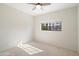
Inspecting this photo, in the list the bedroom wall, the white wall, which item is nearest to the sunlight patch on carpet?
the bedroom wall

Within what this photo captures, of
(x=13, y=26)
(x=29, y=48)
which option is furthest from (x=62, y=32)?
(x=13, y=26)

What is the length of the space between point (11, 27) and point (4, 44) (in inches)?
22.4

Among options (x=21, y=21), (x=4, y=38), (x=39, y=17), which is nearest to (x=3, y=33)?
(x=4, y=38)

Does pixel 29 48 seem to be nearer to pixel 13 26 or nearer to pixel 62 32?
pixel 13 26

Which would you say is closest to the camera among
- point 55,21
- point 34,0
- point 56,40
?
point 34,0

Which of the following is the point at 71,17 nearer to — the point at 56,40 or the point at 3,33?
the point at 56,40

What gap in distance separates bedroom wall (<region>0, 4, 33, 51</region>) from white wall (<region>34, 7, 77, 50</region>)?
0.89 feet

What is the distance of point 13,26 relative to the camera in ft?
8.92

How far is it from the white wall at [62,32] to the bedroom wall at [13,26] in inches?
10.7

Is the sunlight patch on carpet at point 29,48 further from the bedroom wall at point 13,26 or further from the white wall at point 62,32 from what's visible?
the white wall at point 62,32

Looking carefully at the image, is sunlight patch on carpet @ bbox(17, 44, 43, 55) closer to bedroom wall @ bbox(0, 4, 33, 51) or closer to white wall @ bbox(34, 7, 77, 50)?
bedroom wall @ bbox(0, 4, 33, 51)

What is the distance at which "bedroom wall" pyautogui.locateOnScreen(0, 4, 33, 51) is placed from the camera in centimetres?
264

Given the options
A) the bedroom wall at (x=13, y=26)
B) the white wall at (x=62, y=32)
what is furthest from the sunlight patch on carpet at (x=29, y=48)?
the white wall at (x=62, y=32)

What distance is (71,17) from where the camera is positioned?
8.90 ft
